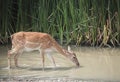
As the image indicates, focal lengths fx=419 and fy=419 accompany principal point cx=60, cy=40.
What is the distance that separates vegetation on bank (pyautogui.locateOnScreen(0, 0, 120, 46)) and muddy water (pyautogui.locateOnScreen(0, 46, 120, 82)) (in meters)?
0.46

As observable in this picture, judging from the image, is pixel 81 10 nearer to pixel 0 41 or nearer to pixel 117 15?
pixel 117 15

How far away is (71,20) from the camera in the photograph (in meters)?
10.1

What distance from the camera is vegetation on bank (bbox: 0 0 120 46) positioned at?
32.3 ft

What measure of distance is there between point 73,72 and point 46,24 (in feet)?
9.42

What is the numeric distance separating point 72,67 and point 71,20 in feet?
8.01

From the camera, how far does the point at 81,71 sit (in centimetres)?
748

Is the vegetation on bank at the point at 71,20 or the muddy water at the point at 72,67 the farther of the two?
the vegetation on bank at the point at 71,20

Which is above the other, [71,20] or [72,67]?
[71,20]

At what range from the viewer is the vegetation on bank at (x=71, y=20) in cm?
986

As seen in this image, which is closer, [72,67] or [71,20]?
[72,67]

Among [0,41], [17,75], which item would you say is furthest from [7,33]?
[17,75]

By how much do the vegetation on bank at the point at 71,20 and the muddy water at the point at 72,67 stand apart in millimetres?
463

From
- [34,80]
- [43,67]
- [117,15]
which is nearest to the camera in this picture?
[34,80]

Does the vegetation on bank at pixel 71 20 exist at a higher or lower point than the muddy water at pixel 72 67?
higher
